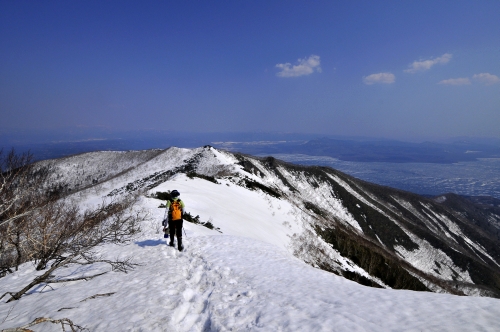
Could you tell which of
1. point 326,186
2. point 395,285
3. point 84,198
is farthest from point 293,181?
point 84,198

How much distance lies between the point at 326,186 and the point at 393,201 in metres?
34.9

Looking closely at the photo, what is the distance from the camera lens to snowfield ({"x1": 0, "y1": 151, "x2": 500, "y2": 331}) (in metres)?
4.67

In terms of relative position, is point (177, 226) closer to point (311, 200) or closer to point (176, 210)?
point (176, 210)

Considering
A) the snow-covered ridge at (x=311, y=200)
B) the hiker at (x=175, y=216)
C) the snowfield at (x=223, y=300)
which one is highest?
the hiker at (x=175, y=216)

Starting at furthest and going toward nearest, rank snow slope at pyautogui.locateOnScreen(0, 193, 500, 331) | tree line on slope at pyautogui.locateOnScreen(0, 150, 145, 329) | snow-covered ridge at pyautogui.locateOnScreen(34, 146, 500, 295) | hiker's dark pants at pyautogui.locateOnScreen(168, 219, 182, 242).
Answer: snow-covered ridge at pyautogui.locateOnScreen(34, 146, 500, 295), hiker's dark pants at pyautogui.locateOnScreen(168, 219, 182, 242), tree line on slope at pyautogui.locateOnScreen(0, 150, 145, 329), snow slope at pyautogui.locateOnScreen(0, 193, 500, 331)

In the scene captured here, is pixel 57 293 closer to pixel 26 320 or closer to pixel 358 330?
pixel 26 320

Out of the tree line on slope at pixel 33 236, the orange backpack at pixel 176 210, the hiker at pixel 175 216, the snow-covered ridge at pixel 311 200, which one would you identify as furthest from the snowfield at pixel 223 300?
the snow-covered ridge at pixel 311 200

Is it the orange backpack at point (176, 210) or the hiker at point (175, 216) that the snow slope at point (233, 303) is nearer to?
the hiker at point (175, 216)

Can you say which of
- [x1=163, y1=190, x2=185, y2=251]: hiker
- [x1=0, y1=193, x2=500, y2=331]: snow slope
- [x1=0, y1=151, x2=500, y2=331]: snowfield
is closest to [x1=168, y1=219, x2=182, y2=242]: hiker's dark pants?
[x1=163, y1=190, x2=185, y2=251]: hiker

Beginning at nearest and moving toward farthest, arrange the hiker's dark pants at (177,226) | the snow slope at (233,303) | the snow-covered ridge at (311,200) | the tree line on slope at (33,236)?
the snow slope at (233,303), the tree line on slope at (33,236), the hiker's dark pants at (177,226), the snow-covered ridge at (311,200)

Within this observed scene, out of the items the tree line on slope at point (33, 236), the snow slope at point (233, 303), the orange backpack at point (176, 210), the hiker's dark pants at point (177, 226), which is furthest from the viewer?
the hiker's dark pants at point (177, 226)

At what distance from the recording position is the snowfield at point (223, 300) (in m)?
4.67

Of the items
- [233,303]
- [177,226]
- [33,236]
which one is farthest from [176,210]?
[33,236]

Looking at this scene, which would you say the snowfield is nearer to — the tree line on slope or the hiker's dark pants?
the tree line on slope
